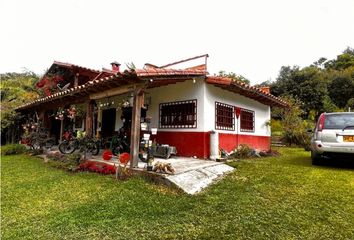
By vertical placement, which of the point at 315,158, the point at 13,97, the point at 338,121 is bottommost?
the point at 315,158

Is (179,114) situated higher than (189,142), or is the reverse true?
(179,114)

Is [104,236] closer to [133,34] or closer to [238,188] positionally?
[238,188]

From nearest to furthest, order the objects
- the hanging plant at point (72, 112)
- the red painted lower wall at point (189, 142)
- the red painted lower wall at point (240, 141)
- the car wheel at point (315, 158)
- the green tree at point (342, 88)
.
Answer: the car wheel at point (315, 158), the red painted lower wall at point (189, 142), the red painted lower wall at point (240, 141), the hanging plant at point (72, 112), the green tree at point (342, 88)

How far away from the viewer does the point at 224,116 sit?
10.1 meters

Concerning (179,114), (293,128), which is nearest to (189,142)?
(179,114)

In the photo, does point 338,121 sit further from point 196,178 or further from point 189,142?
point 189,142

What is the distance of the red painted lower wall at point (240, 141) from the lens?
385 inches

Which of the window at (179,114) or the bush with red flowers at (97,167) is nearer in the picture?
the bush with red flowers at (97,167)

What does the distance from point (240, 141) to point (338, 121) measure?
4408 mm

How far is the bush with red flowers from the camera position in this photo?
698 cm

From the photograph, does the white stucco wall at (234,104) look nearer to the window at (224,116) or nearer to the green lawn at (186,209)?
the window at (224,116)

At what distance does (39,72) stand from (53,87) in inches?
556

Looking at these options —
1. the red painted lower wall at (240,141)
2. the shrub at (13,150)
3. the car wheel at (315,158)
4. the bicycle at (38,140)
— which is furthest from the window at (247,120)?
the shrub at (13,150)

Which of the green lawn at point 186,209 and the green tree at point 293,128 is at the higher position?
the green tree at point 293,128
